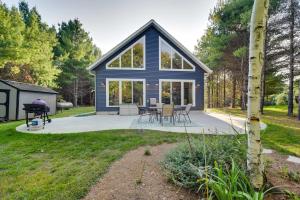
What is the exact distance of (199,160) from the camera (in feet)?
8.79

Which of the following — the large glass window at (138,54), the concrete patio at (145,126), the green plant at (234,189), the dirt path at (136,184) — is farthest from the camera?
the large glass window at (138,54)

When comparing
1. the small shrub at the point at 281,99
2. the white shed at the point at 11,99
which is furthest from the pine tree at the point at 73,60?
the small shrub at the point at 281,99

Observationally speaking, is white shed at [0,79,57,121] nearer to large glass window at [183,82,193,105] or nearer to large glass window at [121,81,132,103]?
large glass window at [121,81,132,103]

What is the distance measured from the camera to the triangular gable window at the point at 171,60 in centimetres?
1271

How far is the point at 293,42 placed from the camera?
11305mm

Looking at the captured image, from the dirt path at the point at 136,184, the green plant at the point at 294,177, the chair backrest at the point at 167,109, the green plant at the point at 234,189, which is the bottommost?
the dirt path at the point at 136,184

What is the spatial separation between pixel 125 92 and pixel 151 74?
206 centimetres

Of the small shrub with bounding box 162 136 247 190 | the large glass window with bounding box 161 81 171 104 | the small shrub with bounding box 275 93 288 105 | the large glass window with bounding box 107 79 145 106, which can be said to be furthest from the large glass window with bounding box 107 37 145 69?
the small shrub with bounding box 275 93 288 105

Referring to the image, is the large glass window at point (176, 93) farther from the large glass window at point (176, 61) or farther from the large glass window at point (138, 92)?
the large glass window at point (138, 92)

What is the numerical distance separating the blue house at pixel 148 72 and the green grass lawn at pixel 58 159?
6.29 metres

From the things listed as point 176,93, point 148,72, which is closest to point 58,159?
point 148,72

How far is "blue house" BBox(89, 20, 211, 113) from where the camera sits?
480 inches

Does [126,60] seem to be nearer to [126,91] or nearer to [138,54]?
[138,54]

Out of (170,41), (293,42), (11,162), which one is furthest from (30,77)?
(293,42)
